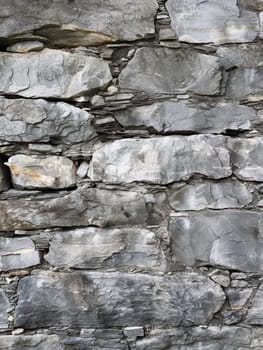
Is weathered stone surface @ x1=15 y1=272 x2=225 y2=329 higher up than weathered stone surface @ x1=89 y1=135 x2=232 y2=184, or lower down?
lower down

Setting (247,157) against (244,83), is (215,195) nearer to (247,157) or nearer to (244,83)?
(247,157)

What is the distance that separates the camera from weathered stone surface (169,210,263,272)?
151 cm

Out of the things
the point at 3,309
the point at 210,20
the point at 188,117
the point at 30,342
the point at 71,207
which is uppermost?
the point at 210,20

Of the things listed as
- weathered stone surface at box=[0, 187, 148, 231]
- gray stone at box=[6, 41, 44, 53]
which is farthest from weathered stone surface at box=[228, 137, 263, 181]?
gray stone at box=[6, 41, 44, 53]

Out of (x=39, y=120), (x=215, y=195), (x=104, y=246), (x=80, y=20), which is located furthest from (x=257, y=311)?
(x=80, y=20)

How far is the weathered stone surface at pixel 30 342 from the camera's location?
1.53m

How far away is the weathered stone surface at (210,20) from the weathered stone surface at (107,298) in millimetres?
757

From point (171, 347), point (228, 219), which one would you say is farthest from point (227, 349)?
point (228, 219)

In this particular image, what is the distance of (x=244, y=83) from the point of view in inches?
59.1

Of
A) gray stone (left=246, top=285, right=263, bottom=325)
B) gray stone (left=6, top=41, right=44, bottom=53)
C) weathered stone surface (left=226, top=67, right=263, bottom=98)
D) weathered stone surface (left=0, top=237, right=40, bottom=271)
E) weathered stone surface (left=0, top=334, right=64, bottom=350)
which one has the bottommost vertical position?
weathered stone surface (left=0, top=334, right=64, bottom=350)

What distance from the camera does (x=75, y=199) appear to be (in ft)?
4.94

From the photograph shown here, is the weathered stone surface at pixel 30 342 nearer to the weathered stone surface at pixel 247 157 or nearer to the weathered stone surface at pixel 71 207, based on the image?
the weathered stone surface at pixel 71 207

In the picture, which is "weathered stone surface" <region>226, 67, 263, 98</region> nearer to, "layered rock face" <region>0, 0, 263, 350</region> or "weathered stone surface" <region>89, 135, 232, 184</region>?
"layered rock face" <region>0, 0, 263, 350</region>

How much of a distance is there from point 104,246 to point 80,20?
703mm
